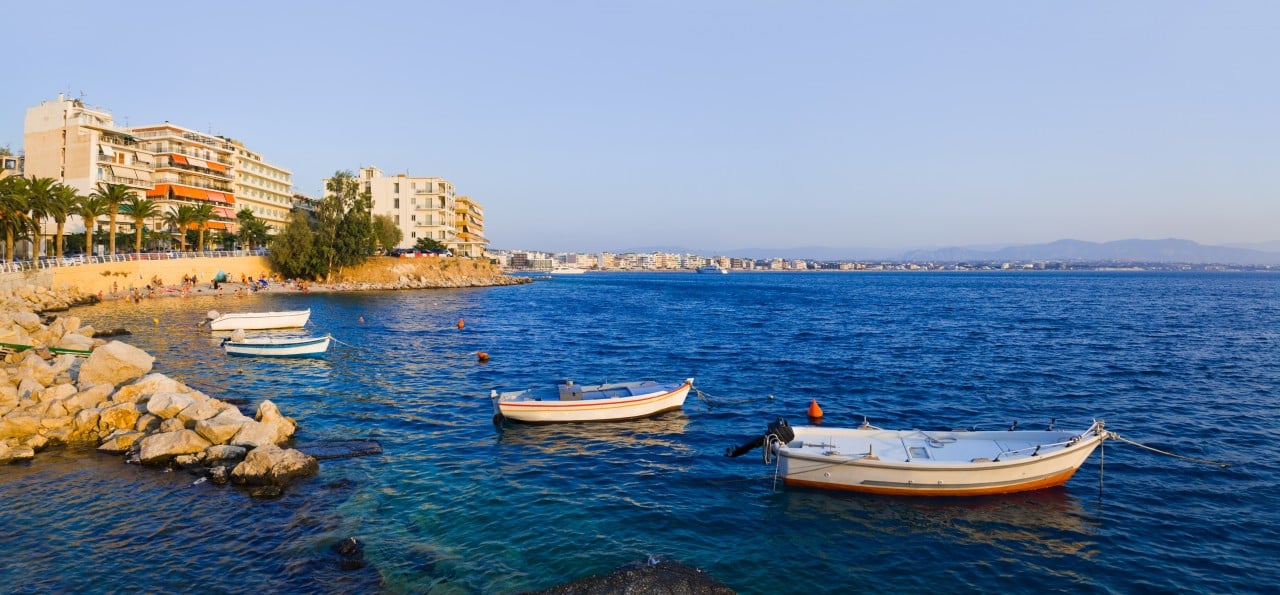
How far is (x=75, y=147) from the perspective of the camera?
83.2 m

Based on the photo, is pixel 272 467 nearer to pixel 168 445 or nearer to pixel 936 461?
pixel 168 445

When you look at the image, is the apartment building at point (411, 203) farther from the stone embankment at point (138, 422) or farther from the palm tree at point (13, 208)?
the stone embankment at point (138, 422)

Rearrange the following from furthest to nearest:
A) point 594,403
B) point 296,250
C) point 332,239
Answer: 1. point 332,239
2. point 296,250
3. point 594,403

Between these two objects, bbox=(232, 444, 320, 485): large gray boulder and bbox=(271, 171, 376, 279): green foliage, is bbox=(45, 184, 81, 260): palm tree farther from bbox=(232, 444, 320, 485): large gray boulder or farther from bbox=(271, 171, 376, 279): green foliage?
bbox=(232, 444, 320, 485): large gray boulder

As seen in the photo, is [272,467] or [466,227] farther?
[466,227]

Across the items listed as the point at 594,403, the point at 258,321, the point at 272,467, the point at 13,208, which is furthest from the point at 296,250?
the point at 272,467

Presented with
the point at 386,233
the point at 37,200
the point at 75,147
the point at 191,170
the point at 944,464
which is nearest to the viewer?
the point at 944,464

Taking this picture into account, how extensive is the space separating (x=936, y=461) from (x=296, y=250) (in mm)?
89819

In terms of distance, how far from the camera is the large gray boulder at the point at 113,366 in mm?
22562

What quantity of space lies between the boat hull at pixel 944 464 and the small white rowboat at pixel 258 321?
133 ft

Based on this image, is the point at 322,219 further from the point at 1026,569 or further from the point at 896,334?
the point at 1026,569

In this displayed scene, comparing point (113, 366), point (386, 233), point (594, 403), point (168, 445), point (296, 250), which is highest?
point (386, 233)

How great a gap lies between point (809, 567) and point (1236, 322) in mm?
69421

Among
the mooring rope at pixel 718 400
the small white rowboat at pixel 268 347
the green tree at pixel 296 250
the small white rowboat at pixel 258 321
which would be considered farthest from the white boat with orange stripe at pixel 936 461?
the green tree at pixel 296 250
